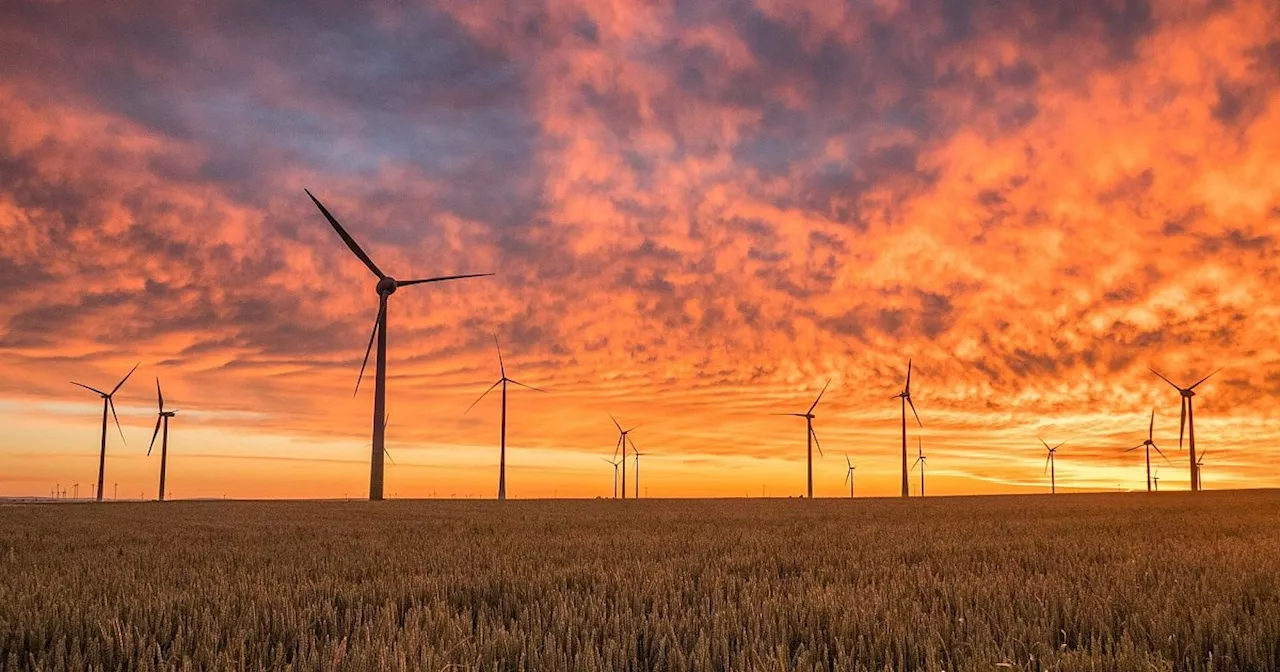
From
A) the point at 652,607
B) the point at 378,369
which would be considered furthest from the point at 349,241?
the point at 652,607

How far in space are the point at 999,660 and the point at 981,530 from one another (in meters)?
18.5

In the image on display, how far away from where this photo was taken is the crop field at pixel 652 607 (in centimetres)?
567

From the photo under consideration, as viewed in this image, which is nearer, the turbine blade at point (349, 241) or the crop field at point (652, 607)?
the crop field at point (652, 607)

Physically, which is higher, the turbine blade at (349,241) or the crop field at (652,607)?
the turbine blade at (349,241)

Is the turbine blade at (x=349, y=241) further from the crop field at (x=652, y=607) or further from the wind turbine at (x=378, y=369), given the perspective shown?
the crop field at (x=652, y=607)

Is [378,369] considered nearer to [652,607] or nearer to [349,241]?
[349,241]

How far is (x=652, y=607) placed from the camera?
8.18 m

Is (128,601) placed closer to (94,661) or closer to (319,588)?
(319,588)

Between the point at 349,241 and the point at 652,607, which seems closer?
the point at 652,607

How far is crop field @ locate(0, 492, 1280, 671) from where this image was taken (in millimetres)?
5672

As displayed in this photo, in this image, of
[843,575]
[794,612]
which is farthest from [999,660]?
[843,575]

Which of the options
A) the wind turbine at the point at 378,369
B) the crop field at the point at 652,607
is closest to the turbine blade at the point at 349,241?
the wind turbine at the point at 378,369

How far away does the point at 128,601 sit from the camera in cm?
866

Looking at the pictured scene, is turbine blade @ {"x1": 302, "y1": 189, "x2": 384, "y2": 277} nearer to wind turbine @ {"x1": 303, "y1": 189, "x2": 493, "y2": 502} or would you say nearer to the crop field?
wind turbine @ {"x1": 303, "y1": 189, "x2": 493, "y2": 502}
